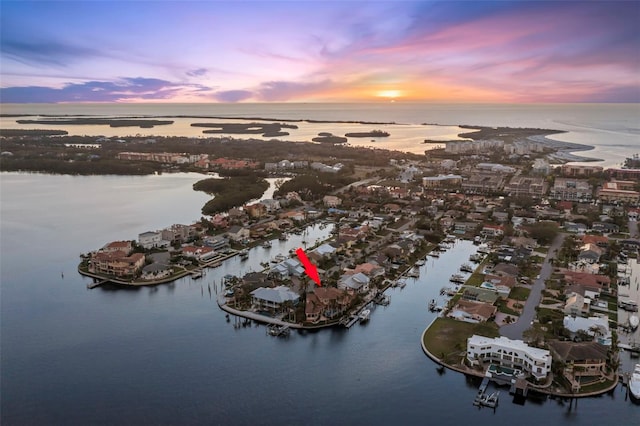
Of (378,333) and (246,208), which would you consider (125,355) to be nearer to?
(378,333)

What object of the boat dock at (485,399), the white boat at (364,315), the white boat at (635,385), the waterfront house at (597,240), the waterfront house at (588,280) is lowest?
the boat dock at (485,399)

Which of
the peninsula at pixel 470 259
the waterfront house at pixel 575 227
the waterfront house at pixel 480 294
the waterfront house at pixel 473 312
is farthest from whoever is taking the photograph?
the waterfront house at pixel 575 227

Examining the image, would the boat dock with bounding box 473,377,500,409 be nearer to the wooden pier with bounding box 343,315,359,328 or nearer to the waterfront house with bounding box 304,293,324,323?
the wooden pier with bounding box 343,315,359,328

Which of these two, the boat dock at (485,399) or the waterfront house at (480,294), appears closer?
the boat dock at (485,399)

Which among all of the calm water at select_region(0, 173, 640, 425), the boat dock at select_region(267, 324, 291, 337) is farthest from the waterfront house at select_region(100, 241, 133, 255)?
the boat dock at select_region(267, 324, 291, 337)

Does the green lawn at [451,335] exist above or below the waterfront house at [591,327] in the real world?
below

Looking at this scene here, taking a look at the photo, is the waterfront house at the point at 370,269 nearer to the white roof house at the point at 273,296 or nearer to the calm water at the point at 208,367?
the calm water at the point at 208,367

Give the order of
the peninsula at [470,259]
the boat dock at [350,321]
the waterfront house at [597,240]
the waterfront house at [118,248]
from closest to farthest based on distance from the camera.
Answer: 1. the peninsula at [470,259]
2. the boat dock at [350,321]
3. the waterfront house at [118,248]
4. the waterfront house at [597,240]

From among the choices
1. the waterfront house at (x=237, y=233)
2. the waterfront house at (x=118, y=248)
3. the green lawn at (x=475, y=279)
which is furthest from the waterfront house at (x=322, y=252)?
the waterfront house at (x=118, y=248)
